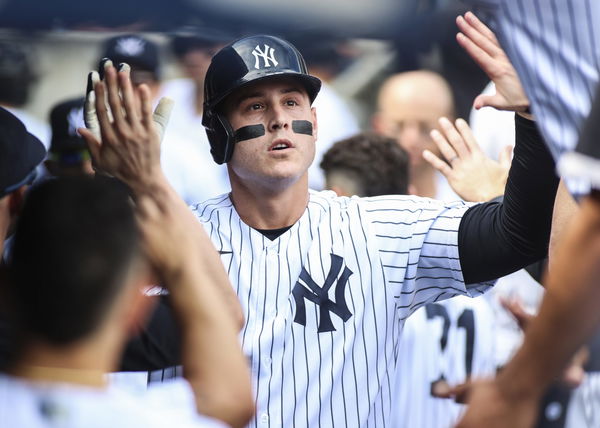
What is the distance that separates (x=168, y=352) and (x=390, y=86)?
3670mm

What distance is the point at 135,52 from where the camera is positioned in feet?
18.3

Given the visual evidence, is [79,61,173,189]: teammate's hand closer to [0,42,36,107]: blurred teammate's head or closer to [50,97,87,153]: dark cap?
[50,97,87,153]: dark cap

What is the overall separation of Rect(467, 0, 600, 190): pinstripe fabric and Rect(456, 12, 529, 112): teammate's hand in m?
0.56

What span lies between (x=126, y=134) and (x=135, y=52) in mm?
3446

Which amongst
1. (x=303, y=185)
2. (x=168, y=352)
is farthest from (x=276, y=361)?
(x=303, y=185)

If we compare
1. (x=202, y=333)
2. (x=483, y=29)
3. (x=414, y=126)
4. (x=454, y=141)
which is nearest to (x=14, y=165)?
(x=202, y=333)

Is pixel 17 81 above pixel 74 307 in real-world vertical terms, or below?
above

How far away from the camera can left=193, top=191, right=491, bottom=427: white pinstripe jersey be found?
9.85 ft

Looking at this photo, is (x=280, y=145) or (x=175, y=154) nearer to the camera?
(x=280, y=145)

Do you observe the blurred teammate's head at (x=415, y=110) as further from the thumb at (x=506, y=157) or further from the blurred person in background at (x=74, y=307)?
the blurred person in background at (x=74, y=307)

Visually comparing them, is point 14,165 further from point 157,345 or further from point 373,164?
point 373,164

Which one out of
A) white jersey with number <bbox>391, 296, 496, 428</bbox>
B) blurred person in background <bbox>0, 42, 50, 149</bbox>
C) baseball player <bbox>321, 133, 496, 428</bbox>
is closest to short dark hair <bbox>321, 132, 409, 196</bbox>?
baseball player <bbox>321, 133, 496, 428</bbox>

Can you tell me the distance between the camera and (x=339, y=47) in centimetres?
637

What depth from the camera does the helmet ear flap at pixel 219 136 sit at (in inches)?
132
